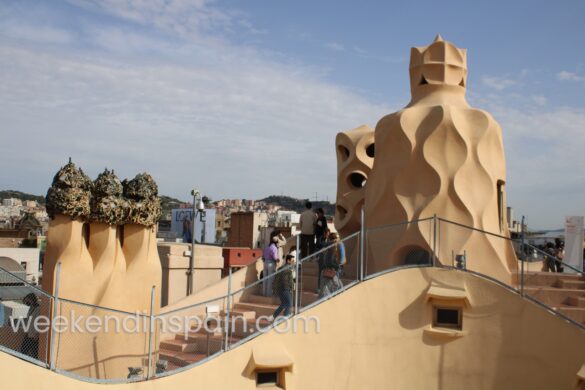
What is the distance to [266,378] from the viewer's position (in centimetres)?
1034

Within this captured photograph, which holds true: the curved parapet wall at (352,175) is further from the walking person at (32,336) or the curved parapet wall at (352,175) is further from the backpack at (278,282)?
the walking person at (32,336)

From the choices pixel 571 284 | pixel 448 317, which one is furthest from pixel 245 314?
pixel 571 284

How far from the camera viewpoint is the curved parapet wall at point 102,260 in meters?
10.2

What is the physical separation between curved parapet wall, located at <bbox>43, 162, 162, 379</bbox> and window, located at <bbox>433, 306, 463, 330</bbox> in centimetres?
529

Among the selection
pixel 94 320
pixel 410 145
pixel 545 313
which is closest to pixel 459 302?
pixel 545 313

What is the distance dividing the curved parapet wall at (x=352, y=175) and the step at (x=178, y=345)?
8.34 meters

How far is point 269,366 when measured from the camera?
10.0m

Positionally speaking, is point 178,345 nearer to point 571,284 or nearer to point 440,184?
point 440,184

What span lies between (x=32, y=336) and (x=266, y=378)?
392 centimetres

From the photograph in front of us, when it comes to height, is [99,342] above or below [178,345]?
above

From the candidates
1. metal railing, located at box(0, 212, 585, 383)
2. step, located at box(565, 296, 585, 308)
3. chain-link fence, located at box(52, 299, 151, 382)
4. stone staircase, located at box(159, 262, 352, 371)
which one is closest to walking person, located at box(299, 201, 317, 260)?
metal railing, located at box(0, 212, 585, 383)

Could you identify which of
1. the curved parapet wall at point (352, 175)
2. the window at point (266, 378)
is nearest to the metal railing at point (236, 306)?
the window at point (266, 378)

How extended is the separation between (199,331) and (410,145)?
22.1ft

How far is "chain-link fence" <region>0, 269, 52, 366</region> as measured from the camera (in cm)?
923
